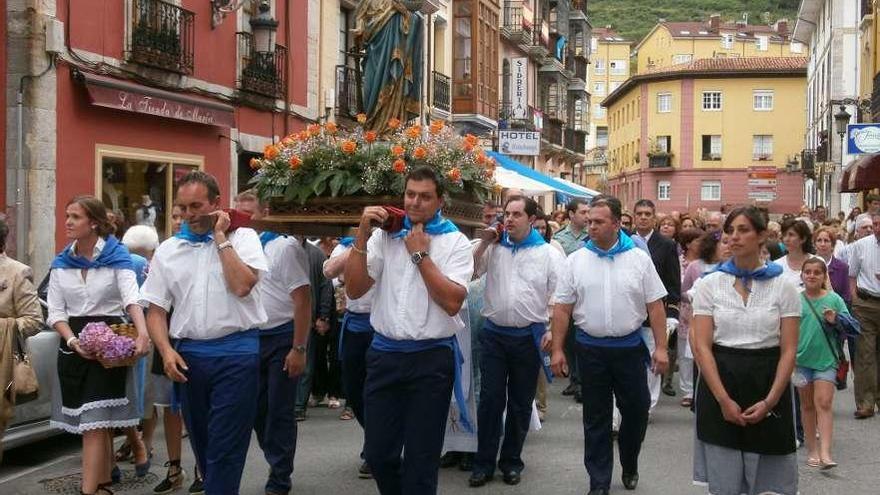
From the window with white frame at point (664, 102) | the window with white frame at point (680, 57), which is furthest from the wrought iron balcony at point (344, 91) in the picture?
the window with white frame at point (680, 57)

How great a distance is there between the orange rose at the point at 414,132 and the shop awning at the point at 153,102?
29.1ft

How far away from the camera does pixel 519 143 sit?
867 inches

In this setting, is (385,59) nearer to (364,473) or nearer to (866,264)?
(364,473)

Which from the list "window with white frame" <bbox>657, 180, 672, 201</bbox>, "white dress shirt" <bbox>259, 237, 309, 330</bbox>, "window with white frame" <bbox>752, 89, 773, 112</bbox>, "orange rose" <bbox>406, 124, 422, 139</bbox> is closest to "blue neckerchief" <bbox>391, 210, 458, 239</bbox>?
"orange rose" <bbox>406, 124, 422, 139</bbox>

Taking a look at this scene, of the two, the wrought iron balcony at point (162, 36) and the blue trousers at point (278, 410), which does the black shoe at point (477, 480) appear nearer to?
the blue trousers at point (278, 410)

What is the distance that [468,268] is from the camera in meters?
5.93

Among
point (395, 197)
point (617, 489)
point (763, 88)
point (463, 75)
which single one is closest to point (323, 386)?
point (617, 489)

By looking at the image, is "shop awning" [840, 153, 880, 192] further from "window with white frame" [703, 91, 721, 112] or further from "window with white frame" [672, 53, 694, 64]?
"window with white frame" [672, 53, 694, 64]

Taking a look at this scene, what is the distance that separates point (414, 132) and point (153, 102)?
1011 cm

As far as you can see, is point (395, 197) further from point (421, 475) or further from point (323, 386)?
point (323, 386)

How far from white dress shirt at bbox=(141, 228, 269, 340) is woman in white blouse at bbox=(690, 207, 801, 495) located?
239 centimetres

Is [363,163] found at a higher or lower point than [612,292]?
higher

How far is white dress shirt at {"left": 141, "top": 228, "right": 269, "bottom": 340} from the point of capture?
6086mm

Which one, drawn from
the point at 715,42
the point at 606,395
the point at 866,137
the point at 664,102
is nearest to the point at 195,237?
the point at 606,395
